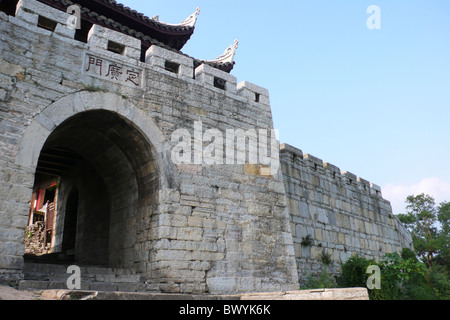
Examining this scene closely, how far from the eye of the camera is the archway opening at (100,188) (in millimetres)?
5484

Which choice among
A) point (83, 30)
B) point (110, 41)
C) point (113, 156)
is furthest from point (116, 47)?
point (83, 30)

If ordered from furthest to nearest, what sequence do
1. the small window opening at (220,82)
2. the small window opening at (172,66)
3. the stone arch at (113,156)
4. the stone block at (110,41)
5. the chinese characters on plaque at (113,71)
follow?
the small window opening at (220,82) < the small window opening at (172,66) < the stone block at (110,41) < the chinese characters on plaque at (113,71) < the stone arch at (113,156)

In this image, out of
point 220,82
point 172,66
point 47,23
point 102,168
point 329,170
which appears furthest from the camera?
point 329,170

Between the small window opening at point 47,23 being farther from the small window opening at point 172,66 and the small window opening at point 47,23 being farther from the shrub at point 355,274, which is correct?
the shrub at point 355,274

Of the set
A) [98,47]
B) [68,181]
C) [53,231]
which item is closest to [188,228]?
[98,47]

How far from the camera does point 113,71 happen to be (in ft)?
17.6

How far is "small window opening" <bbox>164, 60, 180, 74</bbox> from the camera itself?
20.2ft

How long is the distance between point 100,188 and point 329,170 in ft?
18.5

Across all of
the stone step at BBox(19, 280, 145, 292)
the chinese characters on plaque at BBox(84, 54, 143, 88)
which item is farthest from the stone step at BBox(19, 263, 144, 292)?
the chinese characters on plaque at BBox(84, 54, 143, 88)

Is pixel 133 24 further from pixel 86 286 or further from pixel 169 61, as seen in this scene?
pixel 86 286

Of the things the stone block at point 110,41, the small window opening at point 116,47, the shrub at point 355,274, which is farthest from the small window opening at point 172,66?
the shrub at point 355,274

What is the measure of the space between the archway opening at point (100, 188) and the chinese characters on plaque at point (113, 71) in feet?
1.69

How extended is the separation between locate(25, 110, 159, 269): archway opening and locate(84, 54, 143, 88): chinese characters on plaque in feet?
1.69

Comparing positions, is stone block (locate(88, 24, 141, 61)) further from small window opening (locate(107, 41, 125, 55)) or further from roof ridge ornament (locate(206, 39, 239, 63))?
roof ridge ornament (locate(206, 39, 239, 63))
